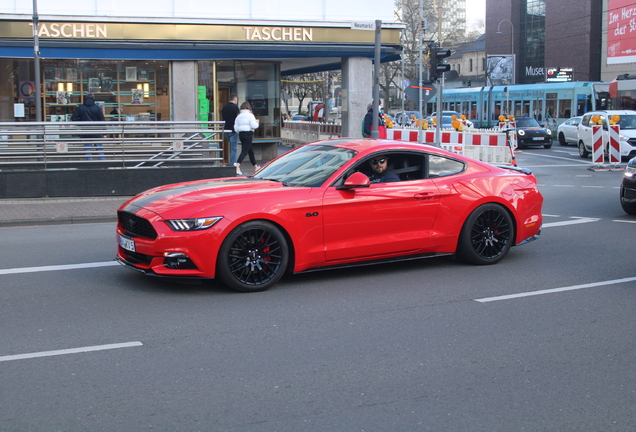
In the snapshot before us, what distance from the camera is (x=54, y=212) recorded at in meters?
12.4

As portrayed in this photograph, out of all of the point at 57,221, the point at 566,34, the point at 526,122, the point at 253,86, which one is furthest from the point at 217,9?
the point at 566,34

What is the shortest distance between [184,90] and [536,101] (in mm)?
29140

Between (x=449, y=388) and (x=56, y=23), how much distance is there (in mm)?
18599

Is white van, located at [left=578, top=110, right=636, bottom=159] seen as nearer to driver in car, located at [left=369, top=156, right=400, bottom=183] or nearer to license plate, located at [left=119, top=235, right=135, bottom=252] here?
driver in car, located at [left=369, top=156, right=400, bottom=183]

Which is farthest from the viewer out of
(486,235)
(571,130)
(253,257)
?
(571,130)

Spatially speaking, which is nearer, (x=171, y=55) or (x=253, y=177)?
(x=253, y=177)

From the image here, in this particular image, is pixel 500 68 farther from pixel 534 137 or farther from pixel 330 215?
pixel 330 215

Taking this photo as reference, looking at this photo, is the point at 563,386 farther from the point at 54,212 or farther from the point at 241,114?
the point at 241,114

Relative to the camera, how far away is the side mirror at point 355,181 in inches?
284

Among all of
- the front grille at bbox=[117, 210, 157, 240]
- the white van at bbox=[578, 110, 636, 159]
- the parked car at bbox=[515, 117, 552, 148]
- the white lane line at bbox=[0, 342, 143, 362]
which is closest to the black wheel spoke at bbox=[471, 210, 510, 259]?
the front grille at bbox=[117, 210, 157, 240]

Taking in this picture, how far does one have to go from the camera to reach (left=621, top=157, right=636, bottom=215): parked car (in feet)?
39.3

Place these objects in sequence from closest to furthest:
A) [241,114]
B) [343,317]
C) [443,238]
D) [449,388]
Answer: [449,388], [343,317], [443,238], [241,114]

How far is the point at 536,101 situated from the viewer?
44.7 metres

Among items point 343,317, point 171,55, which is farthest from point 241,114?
point 343,317
